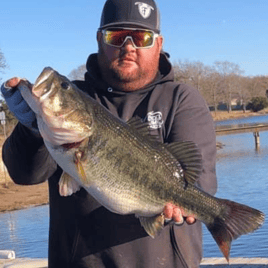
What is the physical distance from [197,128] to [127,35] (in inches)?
32.9

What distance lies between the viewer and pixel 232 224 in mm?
3615

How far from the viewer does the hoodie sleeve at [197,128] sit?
379cm

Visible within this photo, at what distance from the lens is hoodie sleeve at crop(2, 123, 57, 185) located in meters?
3.52

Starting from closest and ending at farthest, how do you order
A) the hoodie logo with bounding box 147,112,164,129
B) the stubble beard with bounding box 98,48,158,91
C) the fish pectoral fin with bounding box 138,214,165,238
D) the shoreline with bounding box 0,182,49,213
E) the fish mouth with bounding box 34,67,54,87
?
the fish mouth with bounding box 34,67,54,87 < the fish pectoral fin with bounding box 138,214,165,238 < the hoodie logo with bounding box 147,112,164,129 < the stubble beard with bounding box 98,48,158,91 < the shoreline with bounding box 0,182,49,213

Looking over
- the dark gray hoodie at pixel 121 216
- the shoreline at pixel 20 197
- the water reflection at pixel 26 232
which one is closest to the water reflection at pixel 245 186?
the water reflection at pixel 26 232

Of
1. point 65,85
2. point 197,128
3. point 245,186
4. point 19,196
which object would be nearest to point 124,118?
point 197,128

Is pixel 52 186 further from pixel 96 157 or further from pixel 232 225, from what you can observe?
pixel 232 225

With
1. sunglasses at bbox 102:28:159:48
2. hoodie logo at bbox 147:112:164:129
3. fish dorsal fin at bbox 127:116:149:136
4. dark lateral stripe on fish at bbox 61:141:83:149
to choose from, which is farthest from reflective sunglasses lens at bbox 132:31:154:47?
dark lateral stripe on fish at bbox 61:141:83:149

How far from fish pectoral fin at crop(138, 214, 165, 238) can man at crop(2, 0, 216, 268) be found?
75 millimetres

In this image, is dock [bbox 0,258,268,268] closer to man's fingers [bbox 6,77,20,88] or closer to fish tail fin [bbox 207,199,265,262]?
fish tail fin [bbox 207,199,265,262]

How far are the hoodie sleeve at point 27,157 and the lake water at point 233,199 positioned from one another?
334 inches

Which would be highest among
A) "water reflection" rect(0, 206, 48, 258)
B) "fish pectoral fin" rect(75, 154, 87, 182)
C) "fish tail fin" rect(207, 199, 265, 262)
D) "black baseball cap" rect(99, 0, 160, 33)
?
"black baseball cap" rect(99, 0, 160, 33)

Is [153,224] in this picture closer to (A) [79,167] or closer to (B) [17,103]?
(A) [79,167]

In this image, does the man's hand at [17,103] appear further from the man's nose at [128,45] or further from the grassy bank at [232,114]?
the grassy bank at [232,114]
